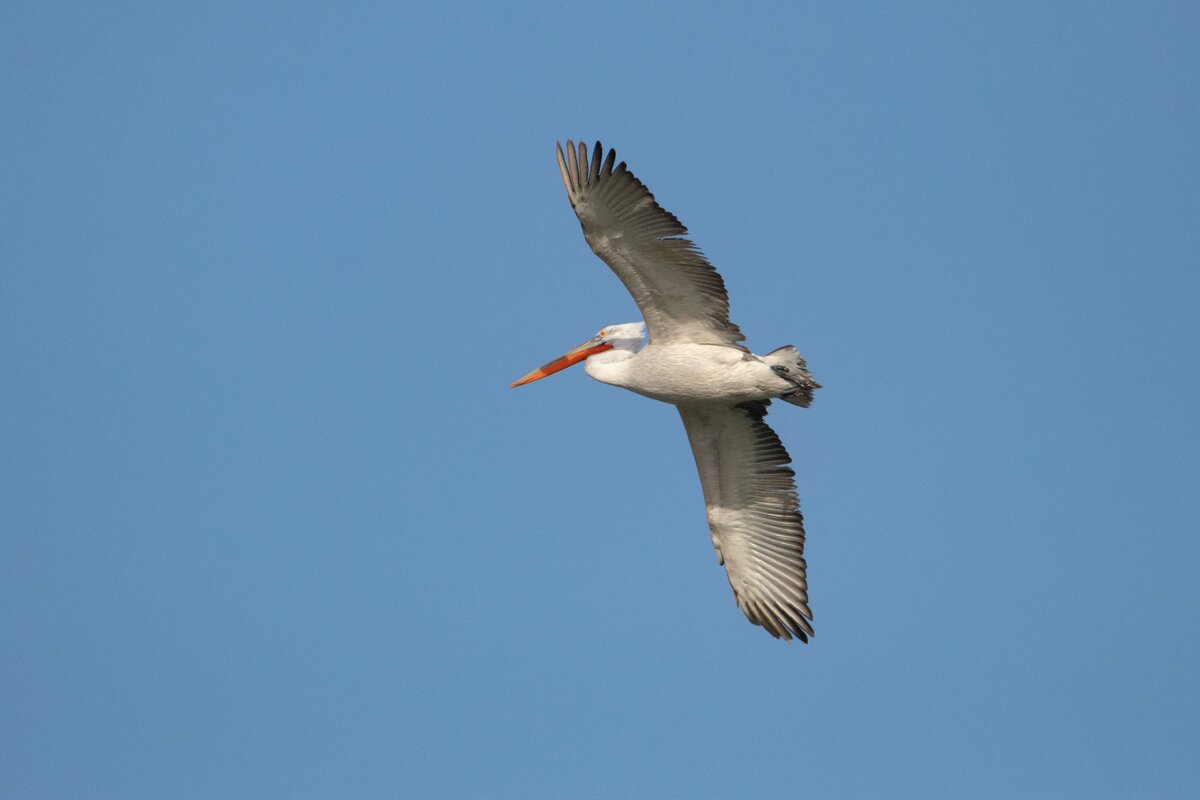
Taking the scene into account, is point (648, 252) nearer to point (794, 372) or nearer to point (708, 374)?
point (708, 374)

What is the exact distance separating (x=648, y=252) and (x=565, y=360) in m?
2.30

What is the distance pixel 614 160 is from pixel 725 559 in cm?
377

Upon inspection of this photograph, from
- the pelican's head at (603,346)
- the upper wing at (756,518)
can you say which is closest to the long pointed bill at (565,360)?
the pelican's head at (603,346)

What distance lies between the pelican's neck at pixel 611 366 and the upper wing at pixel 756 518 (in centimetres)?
75

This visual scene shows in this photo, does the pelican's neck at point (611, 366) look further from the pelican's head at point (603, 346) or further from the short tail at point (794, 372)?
the short tail at point (794, 372)

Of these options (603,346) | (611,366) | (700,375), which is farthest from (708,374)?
(603,346)

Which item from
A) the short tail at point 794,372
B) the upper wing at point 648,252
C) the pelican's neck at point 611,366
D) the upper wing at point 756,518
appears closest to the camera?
the upper wing at point 648,252

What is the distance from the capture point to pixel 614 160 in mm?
10805

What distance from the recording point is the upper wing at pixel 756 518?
12.5m

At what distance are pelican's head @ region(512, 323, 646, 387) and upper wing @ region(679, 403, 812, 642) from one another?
713 mm

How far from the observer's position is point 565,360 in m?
13.2

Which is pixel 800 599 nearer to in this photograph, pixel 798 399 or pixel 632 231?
pixel 798 399

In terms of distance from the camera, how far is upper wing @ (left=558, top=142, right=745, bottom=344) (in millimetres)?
10867

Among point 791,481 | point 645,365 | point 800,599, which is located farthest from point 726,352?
point 800,599
